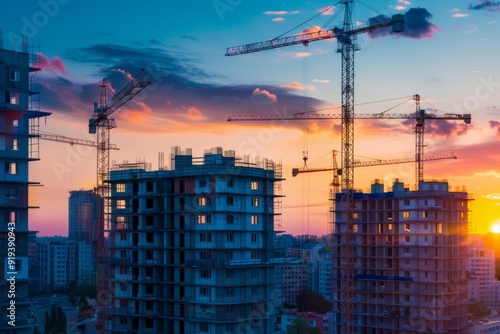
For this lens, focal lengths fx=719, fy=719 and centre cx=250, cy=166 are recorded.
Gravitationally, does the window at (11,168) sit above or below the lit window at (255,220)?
above

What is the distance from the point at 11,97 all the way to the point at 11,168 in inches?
105

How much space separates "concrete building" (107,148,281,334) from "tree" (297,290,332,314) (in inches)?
2050

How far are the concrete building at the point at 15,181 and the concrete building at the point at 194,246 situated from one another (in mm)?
10413

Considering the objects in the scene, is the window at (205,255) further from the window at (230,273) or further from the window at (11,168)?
the window at (11,168)

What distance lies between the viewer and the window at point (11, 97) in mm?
26875

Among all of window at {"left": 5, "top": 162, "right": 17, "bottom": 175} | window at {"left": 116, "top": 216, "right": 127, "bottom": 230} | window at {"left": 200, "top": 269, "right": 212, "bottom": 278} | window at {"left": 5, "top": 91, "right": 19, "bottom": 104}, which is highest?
window at {"left": 5, "top": 91, "right": 19, "bottom": 104}

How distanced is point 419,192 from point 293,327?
26.2 metres

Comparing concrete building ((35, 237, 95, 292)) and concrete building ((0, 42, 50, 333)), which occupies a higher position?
concrete building ((0, 42, 50, 333))

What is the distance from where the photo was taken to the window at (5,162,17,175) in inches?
1049

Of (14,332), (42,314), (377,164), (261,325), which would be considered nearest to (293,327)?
(377,164)

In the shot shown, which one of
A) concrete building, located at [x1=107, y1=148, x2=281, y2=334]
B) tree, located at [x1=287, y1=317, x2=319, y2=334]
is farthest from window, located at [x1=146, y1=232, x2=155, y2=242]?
tree, located at [x1=287, y1=317, x2=319, y2=334]

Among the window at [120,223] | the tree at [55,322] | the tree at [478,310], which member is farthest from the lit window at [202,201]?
the tree at [478,310]

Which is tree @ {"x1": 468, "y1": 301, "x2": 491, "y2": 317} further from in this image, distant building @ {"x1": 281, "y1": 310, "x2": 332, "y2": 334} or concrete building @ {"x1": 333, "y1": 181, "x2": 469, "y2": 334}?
concrete building @ {"x1": 333, "y1": 181, "x2": 469, "y2": 334}

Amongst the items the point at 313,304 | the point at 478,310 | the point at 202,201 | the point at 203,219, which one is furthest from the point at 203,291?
the point at 478,310
